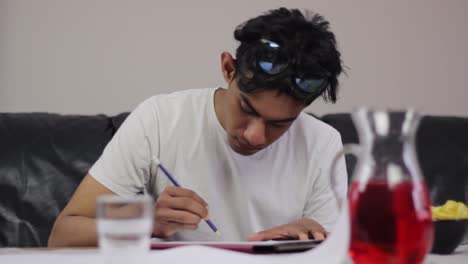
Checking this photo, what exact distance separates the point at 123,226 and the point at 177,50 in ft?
5.86

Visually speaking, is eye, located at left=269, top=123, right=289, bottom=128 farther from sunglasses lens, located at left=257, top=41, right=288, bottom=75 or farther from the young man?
sunglasses lens, located at left=257, top=41, right=288, bottom=75

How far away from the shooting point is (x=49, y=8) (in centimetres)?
245

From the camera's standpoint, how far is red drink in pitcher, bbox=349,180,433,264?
0.83 m

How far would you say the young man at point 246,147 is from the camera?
5.08 feet

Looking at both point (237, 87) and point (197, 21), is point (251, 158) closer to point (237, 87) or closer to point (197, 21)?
point (237, 87)

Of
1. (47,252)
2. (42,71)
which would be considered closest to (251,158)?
(47,252)

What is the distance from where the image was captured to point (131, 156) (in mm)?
1672

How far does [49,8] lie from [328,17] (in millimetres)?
999

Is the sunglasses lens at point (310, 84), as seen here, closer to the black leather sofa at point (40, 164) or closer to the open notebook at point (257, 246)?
the open notebook at point (257, 246)

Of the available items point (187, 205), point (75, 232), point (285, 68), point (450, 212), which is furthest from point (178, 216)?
point (450, 212)

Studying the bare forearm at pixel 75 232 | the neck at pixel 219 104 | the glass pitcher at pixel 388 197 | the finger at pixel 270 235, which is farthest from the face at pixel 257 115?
the glass pitcher at pixel 388 197

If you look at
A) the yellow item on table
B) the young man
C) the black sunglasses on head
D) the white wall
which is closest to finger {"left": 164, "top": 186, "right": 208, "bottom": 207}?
the young man

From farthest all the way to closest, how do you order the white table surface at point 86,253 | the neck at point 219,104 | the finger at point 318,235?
the neck at point 219,104 < the finger at point 318,235 < the white table surface at point 86,253

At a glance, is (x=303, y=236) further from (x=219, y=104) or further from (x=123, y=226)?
(x=123, y=226)
